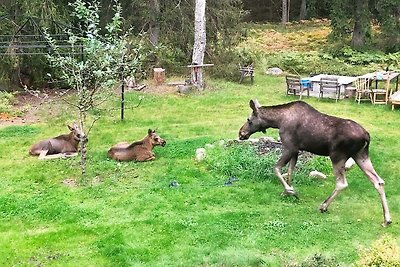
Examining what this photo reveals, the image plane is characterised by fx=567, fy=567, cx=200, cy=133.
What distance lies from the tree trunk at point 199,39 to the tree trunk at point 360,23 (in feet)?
32.5

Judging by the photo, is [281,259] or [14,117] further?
[14,117]

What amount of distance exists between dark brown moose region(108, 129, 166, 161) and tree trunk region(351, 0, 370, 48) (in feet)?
59.9

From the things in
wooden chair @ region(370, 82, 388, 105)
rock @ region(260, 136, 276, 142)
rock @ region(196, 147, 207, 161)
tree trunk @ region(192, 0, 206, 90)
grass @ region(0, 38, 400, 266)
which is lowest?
grass @ region(0, 38, 400, 266)

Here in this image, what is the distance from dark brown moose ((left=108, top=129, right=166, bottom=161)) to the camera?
1237cm

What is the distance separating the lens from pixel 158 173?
38.1 ft

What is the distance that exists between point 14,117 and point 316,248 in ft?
38.2

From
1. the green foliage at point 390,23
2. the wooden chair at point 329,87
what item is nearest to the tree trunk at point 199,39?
the wooden chair at point 329,87

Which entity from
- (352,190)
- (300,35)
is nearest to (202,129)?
(352,190)

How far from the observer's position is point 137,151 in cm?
1239

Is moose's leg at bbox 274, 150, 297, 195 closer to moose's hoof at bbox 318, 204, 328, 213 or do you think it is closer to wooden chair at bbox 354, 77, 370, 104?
moose's hoof at bbox 318, 204, 328, 213

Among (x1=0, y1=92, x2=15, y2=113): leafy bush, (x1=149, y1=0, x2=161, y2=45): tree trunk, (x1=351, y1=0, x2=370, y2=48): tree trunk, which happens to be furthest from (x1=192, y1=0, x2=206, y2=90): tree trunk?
(x1=351, y1=0, x2=370, y2=48): tree trunk

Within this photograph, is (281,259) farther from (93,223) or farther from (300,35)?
(300,35)

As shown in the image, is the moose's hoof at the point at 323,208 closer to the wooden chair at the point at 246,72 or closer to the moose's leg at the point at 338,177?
the moose's leg at the point at 338,177

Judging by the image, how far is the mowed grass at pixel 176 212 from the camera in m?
8.23
